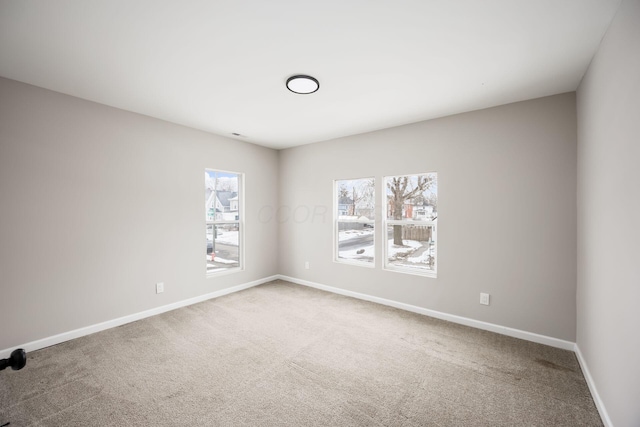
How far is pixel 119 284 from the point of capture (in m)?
3.19

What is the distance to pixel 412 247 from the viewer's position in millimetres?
3791

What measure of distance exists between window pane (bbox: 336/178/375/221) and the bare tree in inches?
12.7

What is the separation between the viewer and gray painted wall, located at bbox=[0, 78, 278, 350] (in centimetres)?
252

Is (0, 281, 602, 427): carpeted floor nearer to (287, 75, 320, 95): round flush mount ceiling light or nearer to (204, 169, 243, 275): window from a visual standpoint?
(204, 169, 243, 275): window

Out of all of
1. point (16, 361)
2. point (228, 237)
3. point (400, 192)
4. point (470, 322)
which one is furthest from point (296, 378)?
point (228, 237)

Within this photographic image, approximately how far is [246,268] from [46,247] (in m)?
2.56

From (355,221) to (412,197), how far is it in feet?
3.32

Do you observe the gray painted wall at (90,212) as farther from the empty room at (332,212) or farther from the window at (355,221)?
the window at (355,221)

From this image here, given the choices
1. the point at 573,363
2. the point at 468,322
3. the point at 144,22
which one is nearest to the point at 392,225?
the point at 468,322

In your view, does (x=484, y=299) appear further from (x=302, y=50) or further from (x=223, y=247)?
(x=223, y=247)

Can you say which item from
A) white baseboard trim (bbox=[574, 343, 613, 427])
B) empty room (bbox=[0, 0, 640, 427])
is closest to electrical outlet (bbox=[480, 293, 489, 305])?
empty room (bbox=[0, 0, 640, 427])

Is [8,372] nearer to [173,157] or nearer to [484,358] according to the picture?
[173,157]

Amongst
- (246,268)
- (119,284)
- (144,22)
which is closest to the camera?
(144,22)

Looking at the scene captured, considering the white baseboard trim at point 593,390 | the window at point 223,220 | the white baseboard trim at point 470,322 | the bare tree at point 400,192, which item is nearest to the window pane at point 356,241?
the bare tree at point 400,192
